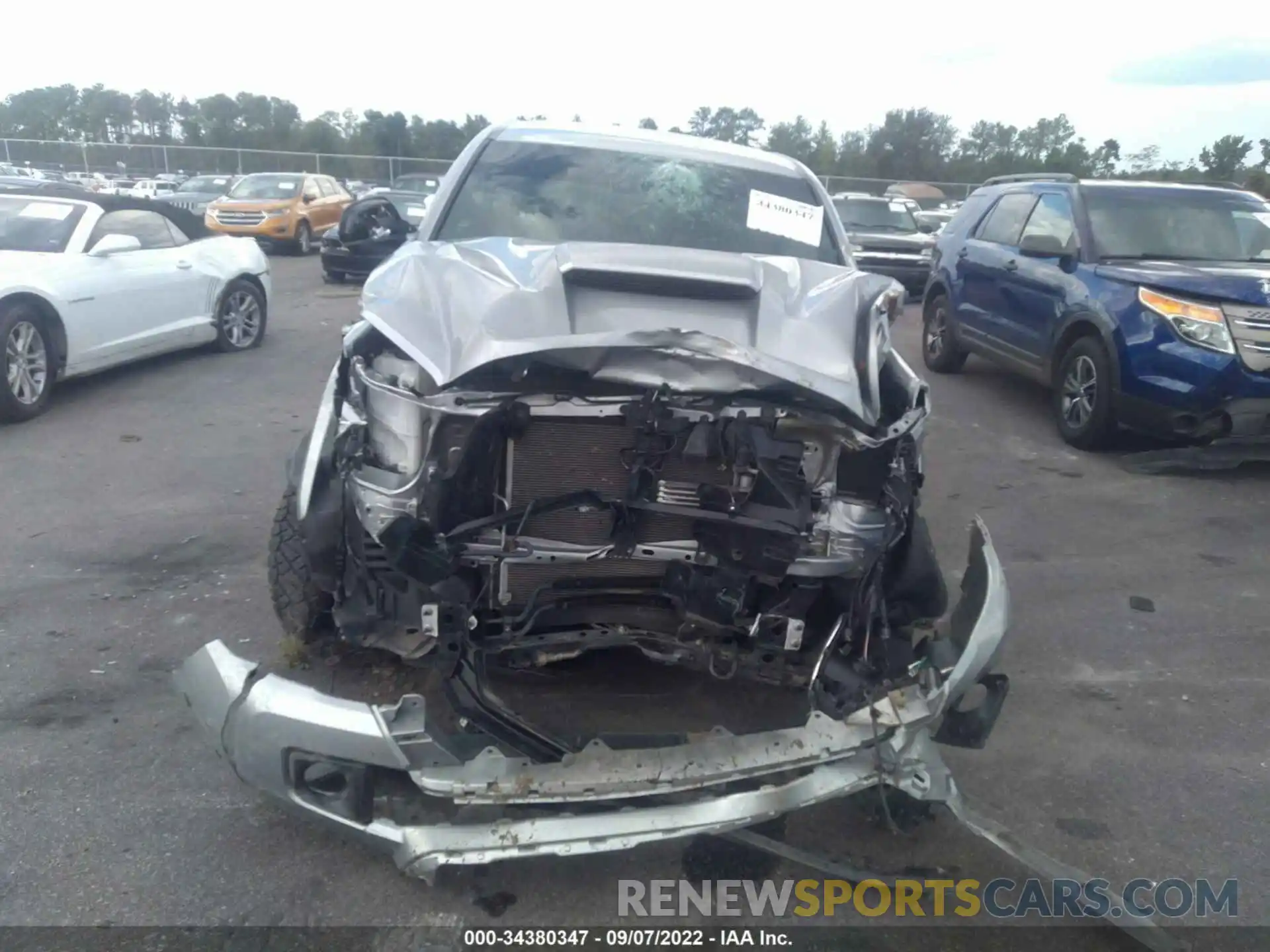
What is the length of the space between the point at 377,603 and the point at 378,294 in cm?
102

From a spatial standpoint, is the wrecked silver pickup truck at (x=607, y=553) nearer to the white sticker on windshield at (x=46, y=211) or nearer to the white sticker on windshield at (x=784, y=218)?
the white sticker on windshield at (x=784, y=218)

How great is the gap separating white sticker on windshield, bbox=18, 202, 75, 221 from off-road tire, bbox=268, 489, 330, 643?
564cm

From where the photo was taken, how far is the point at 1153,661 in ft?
14.3

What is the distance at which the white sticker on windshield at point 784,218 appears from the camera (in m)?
4.53

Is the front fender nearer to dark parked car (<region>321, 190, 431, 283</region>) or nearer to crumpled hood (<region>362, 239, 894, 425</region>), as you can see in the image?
crumpled hood (<region>362, 239, 894, 425</region>)

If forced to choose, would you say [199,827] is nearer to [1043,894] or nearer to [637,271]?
[637,271]

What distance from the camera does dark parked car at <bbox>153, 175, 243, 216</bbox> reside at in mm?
23219

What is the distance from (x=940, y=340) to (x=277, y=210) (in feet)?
46.1

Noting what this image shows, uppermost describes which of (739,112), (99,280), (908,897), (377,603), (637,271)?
(739,112)

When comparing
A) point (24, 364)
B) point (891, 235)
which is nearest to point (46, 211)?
point (24, 364)

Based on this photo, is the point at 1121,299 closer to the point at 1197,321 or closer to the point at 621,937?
the point at 1197,321

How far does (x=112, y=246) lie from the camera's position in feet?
25.6

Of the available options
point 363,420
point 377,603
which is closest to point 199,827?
point 377,603

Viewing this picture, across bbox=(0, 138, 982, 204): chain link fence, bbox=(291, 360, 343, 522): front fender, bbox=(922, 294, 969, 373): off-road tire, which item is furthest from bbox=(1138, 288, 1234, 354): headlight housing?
bbox=(0, 138, 982, 204): chain link fence
